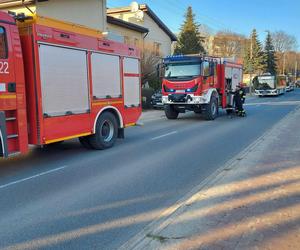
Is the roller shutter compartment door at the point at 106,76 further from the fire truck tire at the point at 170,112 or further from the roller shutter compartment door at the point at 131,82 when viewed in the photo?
the fire truck tire at the point at 170,112

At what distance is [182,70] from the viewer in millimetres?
17609

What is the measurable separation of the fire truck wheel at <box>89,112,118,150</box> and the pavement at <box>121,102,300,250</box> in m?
3.85

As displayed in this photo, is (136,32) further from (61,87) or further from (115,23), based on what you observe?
(61,87)

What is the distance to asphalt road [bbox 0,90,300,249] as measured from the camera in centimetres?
448

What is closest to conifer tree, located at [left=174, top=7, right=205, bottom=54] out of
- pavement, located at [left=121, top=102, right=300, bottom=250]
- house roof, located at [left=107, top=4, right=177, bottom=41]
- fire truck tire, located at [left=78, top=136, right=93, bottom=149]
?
house roof, located at [left=107, top=4, right=177, bottom=41]

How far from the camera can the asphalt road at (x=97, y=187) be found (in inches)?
177

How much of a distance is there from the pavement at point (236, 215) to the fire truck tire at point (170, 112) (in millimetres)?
11197

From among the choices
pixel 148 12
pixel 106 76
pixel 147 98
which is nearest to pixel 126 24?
pixel 148 12

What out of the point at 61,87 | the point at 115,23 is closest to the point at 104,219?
the point at 61,87

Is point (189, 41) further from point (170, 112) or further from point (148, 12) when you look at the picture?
point (170, 112)

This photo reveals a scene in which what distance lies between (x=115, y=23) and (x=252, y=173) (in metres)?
25.9

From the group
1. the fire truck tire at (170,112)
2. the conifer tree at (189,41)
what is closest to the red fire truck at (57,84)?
the fire truck tire at (170,112)

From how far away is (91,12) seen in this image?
24844mm

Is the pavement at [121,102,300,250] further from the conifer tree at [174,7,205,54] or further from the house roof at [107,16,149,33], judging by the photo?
the conifer tree at [174,7,205,54]
